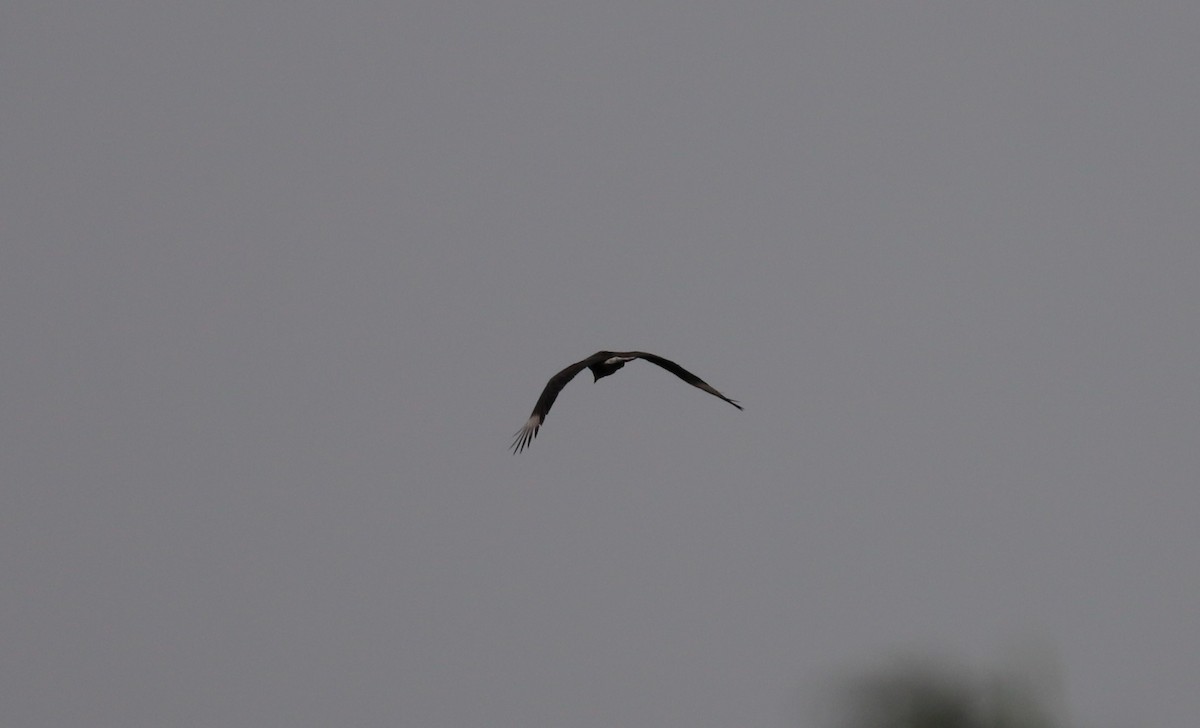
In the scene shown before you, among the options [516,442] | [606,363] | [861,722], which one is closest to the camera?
[516,442]

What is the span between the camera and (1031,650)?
60969mm

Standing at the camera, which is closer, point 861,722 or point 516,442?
point 516,442

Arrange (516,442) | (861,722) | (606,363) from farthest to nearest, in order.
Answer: (861,722), (606,363), (516,442)

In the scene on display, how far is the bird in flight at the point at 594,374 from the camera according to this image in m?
53.8

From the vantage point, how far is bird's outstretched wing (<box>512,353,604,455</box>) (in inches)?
2098

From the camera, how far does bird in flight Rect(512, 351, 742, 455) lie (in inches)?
2120

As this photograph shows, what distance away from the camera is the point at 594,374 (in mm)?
55875

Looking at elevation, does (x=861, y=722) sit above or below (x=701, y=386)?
below

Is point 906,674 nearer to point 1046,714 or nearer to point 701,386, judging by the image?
point 1046,714

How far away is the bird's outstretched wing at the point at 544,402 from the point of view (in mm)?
53281

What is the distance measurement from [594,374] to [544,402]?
2010mm

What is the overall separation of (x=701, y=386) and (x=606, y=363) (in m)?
1.66

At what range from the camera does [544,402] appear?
177ft

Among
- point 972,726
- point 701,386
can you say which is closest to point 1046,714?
point 972,726
